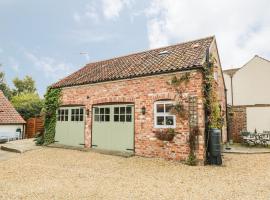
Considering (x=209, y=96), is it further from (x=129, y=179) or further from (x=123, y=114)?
(x=129, y=179)

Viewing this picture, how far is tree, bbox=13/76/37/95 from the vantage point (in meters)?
49.5

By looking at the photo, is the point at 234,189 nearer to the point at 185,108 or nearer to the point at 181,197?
the point at 181,197

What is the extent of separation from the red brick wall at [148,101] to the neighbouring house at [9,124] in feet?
34.0

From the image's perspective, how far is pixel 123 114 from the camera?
1175 centimetres

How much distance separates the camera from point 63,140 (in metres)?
14.5

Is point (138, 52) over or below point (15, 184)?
over

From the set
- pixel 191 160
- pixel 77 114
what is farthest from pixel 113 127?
pixel 191 160

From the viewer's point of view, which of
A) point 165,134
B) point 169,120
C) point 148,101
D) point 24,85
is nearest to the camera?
point 165,134

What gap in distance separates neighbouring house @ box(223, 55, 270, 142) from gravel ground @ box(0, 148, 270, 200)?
26.4 ft

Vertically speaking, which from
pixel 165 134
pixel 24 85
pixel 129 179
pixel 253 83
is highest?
pixel 24 85

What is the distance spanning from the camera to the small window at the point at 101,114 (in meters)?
12.4

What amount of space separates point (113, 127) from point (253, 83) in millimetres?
14442

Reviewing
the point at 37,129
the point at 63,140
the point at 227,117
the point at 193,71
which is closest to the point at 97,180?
the point at 193,71

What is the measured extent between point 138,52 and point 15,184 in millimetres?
11717
